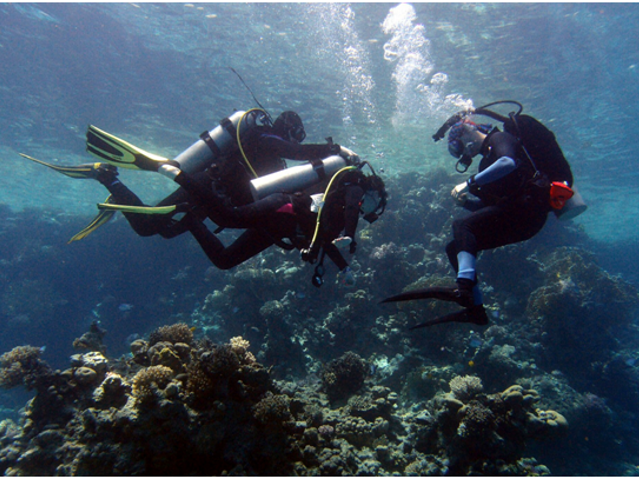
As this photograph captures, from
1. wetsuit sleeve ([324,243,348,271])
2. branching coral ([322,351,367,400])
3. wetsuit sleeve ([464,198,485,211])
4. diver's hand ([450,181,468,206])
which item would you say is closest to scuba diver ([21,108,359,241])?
wetsuit sleeve ([324,243,348,271])

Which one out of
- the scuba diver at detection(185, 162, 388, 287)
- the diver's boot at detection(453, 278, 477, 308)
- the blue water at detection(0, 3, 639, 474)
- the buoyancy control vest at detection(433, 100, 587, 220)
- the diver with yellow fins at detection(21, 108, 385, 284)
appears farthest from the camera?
the blue water at detection(0, 3, 639, 474)

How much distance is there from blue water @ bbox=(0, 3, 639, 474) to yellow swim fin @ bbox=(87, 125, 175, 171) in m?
6.41

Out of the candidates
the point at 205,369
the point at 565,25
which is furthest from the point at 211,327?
the point at 565,25

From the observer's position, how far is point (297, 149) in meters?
4.69

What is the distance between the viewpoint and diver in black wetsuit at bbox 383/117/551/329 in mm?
3205

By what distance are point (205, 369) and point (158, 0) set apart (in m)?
13.7

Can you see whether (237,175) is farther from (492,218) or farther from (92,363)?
(492,218)

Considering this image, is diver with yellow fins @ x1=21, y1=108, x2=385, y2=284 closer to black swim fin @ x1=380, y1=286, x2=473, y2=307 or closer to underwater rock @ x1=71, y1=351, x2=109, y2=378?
black swim fin @ x1=380, y1=286, x2=473, y2=307

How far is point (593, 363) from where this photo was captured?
885 cm

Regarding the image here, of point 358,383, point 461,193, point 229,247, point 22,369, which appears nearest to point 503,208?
point 461,193

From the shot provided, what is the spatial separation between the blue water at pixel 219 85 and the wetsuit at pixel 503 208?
6647mm

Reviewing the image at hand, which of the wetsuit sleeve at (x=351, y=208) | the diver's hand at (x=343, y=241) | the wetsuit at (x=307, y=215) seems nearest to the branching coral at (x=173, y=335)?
the wetsuit at (x=307, y=215)

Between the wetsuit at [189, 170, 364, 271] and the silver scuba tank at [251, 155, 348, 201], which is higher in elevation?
the silver scuba tank at [251, 155, 348, 201]

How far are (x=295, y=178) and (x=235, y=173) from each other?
47.3 inches
